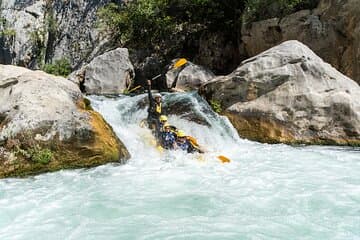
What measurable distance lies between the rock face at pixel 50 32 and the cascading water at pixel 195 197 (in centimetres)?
1249

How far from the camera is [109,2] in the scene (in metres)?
18.9

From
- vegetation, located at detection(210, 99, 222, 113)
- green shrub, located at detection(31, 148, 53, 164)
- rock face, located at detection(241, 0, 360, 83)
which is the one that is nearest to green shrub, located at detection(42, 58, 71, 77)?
rock face, located at detection(241, 0, 360, 83)

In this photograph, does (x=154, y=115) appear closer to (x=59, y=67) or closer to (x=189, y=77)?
(x=189, y=77)

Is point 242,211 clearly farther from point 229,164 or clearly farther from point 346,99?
point 346,99

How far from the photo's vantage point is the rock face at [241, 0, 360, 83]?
9898 mm

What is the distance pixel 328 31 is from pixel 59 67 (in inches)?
490

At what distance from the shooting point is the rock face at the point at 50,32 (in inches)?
757

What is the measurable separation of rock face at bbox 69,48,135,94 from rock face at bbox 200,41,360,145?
526cm

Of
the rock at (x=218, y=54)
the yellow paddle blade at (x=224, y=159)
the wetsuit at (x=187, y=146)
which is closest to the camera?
the yellow paddle blade at (x=224, y=159)

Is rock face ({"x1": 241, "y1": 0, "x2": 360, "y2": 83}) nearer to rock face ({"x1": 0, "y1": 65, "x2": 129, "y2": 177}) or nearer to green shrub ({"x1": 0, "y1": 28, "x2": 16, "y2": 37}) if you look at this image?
rock face ({"x1": 0, "y1": 65, "x2": 129, "y2": 177})

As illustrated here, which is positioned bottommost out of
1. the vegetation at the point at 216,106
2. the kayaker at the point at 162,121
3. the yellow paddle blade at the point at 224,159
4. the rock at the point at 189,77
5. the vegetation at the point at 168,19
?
the yellow paddle blade at the point at 224,159

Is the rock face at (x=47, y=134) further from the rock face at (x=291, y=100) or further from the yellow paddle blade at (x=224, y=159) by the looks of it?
the rock face at (x=291, y=100)

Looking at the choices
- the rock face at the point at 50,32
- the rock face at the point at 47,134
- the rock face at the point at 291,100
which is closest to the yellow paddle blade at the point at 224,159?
the rock face at the point at 47,134

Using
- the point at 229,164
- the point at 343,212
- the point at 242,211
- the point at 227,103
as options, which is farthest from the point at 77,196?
the point at 227,103
